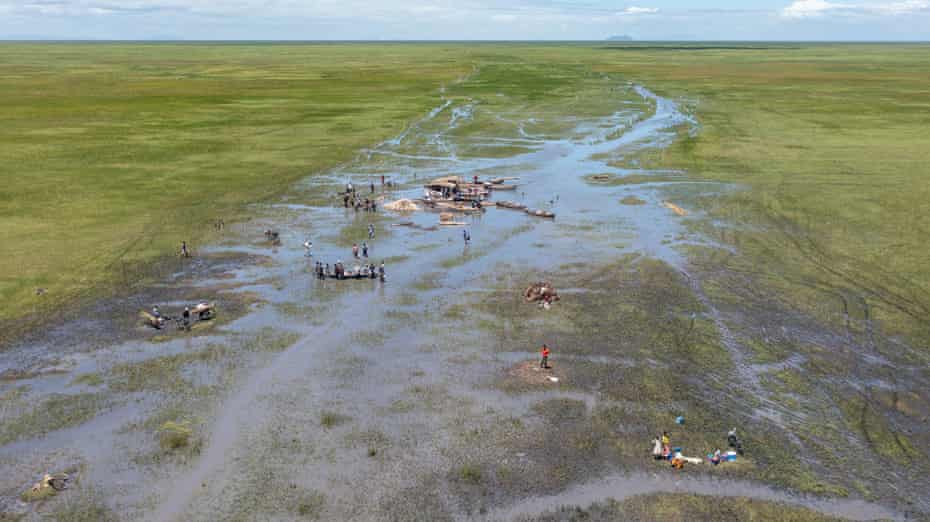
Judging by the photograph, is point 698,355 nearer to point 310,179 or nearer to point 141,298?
point 141,298

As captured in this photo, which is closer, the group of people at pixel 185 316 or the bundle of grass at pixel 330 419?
the bundle of grass at pixel 330 419

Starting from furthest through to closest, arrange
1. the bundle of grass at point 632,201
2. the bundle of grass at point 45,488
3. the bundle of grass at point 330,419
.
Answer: the bundle of grass at point 632,201 → the bundle of grass at point 330,419 → the bundle of grass at point 45,488

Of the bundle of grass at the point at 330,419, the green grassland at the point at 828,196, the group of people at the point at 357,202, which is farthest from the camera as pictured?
the group of people at the point at 357,202

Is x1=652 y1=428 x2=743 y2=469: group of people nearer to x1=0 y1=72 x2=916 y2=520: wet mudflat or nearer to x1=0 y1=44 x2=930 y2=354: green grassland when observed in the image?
x1=0 y1=72 x2=916 y2=520: wet mudflat

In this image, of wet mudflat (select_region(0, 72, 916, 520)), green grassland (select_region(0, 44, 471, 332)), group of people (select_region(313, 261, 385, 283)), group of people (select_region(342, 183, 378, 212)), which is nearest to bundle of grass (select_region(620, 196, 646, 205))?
wet mudflat (select_region(0, 72, 916, 520))

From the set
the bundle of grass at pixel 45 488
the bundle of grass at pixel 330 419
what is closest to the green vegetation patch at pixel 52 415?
the bundle of grass at pixel 45 488

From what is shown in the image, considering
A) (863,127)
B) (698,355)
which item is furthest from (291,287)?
(863,127)

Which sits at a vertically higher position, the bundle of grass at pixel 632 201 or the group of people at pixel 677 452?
the bundle of grass at pixel 632 201

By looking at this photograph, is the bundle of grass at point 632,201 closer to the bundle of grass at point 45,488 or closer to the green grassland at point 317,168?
the green grassland at point 317,168
